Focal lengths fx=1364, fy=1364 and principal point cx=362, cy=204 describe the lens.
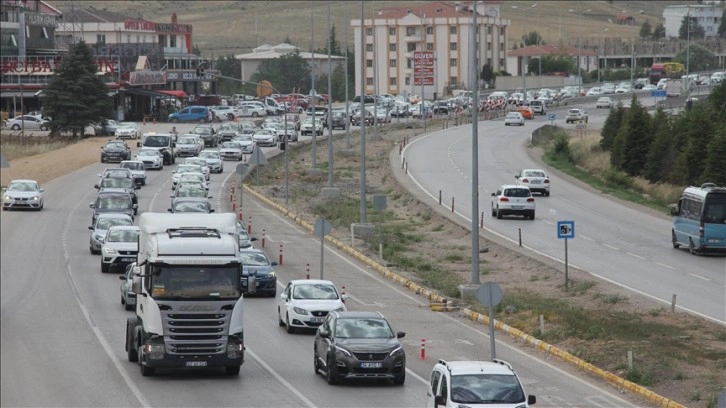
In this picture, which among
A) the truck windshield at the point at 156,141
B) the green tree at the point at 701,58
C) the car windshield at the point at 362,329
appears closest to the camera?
the car windshield at the point at 362,329

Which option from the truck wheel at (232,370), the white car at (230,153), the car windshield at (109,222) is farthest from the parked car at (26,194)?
the truck wheel at (232,370)

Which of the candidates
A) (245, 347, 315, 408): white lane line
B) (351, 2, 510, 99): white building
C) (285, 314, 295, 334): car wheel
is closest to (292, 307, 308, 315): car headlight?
(285, 314, 295, 334): car wheel

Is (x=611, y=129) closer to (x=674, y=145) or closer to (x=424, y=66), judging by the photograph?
(x=674, y=145)

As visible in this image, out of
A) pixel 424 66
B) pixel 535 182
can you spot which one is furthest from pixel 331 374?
pixel 424 66

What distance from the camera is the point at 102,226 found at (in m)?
45.9

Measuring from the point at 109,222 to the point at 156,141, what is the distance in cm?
3817

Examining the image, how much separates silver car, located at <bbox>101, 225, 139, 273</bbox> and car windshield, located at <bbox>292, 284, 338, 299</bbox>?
9.76m

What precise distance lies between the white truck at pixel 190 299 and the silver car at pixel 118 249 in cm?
1635

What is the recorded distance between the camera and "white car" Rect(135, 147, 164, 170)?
78875 millimetres

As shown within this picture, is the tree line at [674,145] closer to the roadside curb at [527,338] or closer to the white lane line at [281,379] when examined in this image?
the roadside curb at [527,338]

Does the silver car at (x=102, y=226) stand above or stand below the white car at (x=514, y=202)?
above

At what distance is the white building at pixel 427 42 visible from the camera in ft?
599

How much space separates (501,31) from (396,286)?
15746cm

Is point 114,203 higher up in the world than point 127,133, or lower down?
higher up
